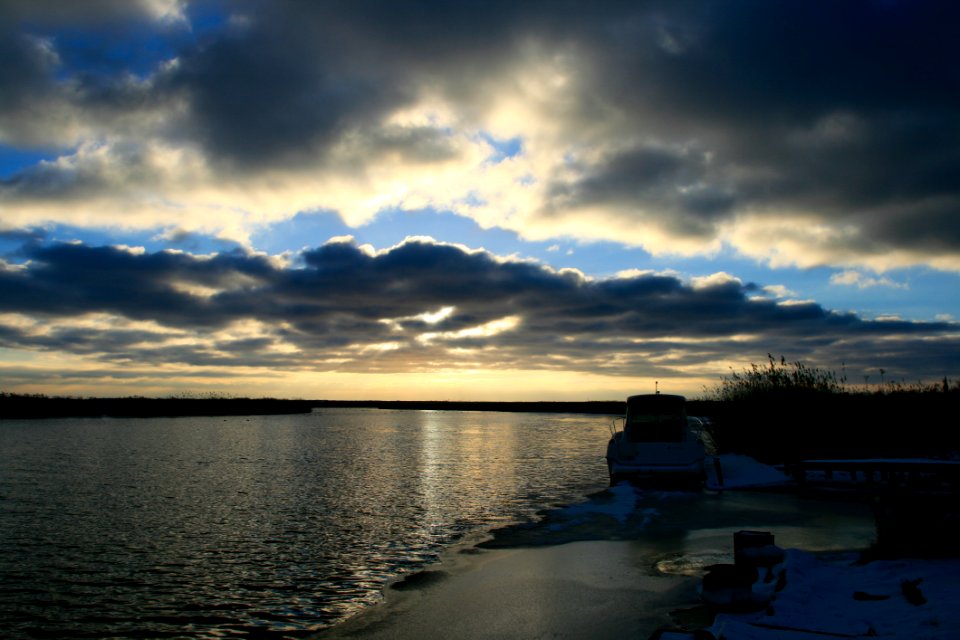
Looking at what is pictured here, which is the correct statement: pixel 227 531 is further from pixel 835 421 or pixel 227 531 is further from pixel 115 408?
pixel 115 408

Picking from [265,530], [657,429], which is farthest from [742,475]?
[265,530]

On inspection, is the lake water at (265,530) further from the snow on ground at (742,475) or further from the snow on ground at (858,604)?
the snow on ground at (858,604)

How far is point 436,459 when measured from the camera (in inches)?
1570

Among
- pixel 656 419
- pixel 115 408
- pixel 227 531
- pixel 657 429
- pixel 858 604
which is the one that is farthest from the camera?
pixel 115 408

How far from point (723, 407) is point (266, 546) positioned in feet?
82.2

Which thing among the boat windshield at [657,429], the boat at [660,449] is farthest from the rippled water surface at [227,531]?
the boat windshield at [657,429]

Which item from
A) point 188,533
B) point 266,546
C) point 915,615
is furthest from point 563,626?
point 188,533

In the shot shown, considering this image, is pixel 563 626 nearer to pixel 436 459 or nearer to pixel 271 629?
pixel 271 629

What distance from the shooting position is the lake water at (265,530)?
34.1 ft

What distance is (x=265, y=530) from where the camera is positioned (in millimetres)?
17047

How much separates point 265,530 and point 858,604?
1373 centimetres

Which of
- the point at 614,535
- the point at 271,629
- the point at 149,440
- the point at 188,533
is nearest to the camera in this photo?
the point at 271,629

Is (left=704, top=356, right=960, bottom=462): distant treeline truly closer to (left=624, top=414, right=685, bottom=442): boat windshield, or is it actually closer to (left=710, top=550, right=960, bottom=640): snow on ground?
(left=624, top=414, right=685, bottom=442): boat windshield

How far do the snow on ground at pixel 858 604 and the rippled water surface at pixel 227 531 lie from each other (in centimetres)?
590
